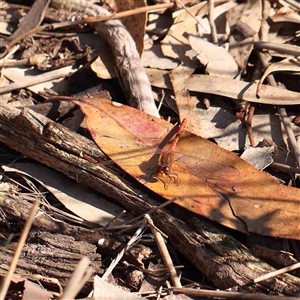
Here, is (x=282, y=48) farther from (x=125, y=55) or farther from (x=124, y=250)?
(x=124, y=250)

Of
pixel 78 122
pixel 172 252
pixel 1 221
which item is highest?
pixel 78 122

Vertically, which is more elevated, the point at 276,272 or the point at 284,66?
the point at 284,66

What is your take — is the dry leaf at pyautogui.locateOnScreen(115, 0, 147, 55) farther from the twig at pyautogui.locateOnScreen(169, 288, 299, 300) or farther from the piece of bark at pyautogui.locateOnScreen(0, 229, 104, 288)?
the twig at pyautogui.locateOnScreen(169, 288, 299, 300)

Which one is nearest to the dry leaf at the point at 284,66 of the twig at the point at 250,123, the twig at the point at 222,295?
the twig at the point at 250,123

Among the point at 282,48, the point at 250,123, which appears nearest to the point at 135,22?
the point at 282,48

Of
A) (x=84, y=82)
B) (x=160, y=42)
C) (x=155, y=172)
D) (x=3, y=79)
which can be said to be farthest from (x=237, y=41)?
(x=3, y=79)

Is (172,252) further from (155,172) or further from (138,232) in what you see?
(155,172)
